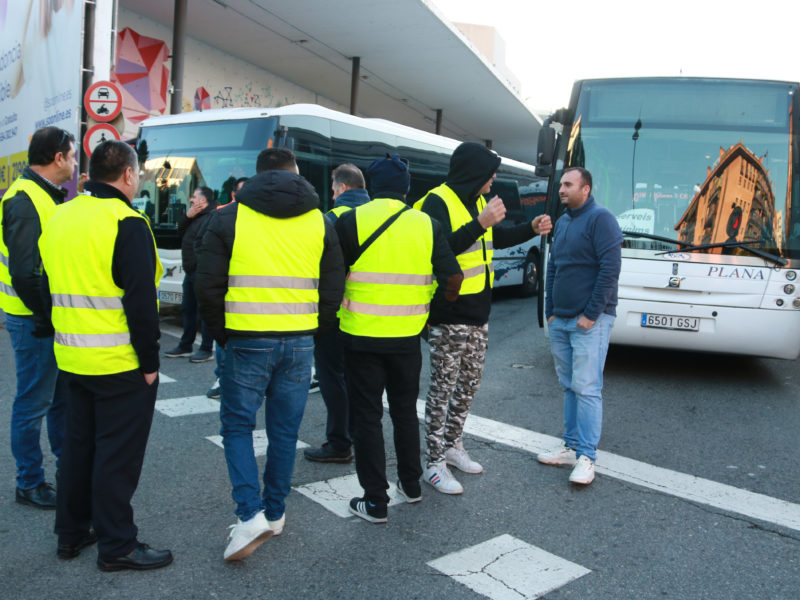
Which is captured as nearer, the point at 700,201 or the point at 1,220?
the point at 1,220

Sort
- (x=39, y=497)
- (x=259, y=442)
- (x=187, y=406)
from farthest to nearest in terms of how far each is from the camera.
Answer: (x=187, y=406)
(x=259, y=442)
(x=39, y=497)

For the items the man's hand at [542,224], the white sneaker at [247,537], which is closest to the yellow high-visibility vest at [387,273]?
the man's hand at [542,224]

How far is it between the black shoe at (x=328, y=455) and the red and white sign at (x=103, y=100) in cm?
668

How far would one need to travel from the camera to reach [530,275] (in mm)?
15383

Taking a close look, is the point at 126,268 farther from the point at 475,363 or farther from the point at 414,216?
the point at 475,363

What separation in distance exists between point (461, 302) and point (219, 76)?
17231mm

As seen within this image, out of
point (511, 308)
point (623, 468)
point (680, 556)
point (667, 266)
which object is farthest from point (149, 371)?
point (511, 308)

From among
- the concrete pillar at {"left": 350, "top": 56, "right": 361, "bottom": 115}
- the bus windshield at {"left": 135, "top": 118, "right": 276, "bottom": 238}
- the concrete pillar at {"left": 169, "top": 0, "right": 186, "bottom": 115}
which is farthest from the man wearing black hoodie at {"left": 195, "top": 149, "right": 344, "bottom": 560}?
the concrete pillar at {"left": 350, "top": 56, "right": 361, "bottom": 115}

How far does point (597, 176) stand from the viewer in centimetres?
715

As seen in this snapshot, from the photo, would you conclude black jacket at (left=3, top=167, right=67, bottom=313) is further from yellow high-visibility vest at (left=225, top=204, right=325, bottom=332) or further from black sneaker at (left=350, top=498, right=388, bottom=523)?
black sneaker at (left=350, top=498, right=388, bottom=523)

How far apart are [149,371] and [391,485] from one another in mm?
1782

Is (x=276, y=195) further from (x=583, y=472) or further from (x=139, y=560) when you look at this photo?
(x=583, y=472)

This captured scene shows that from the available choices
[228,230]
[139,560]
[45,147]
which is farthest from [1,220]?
[139,560]

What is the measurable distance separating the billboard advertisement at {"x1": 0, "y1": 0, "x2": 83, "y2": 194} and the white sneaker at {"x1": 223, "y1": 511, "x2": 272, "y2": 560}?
821cm
